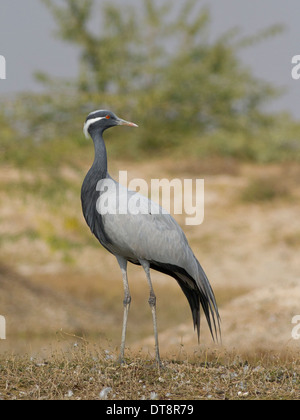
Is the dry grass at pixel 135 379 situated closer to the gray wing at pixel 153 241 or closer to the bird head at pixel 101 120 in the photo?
the gray wing at pixel 153 241

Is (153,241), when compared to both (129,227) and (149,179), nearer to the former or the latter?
(129,227)

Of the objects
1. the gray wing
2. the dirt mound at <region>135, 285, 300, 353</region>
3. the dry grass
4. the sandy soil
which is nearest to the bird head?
the gray wing

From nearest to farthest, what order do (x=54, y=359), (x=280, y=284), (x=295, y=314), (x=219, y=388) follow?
1. (x=219, y=388)
2. (x=54, y=359)
3. (x=295, y=314)
4. (x=280, y=284)

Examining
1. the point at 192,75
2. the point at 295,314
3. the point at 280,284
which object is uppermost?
the point at 192,75

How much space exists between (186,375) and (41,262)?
1396cm

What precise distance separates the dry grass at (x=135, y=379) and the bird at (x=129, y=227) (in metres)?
0.28

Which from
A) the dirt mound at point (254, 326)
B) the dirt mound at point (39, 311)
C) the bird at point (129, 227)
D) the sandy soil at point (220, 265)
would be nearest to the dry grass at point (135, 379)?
the bird at point (129, 227)

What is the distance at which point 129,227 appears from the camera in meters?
5.89

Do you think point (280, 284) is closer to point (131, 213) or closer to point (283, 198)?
point (131, 213)

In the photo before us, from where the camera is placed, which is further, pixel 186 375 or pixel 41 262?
pixel 41 262

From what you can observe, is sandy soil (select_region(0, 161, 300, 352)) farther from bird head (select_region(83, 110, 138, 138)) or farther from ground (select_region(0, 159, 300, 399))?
bird head (select_region(83, 110, 138, 138))

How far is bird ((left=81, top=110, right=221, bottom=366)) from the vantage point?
232 inches

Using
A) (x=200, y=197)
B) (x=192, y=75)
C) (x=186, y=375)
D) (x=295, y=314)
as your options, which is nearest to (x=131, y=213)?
A: (x=186, y=375)
